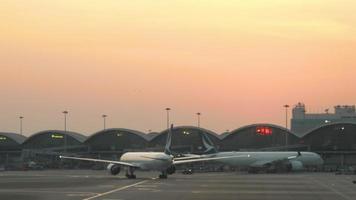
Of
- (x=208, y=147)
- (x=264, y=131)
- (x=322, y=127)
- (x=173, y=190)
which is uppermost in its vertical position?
(x=322, y=127)

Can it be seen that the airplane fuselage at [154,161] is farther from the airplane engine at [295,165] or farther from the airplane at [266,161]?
the airplane engine at [295,165]

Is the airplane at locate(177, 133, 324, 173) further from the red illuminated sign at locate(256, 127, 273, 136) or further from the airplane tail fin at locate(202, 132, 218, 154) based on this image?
the red illuminated sign at locate(256, 127, 273, 136)

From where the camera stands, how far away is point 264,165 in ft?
362

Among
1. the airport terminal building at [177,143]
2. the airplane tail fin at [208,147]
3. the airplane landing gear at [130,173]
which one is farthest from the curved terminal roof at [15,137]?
the airplane landing gear at [130,173]

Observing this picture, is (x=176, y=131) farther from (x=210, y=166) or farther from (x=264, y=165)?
(x=264, y=165)

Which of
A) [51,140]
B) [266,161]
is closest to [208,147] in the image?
[266,161]

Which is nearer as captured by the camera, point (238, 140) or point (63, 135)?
point (238, 140)

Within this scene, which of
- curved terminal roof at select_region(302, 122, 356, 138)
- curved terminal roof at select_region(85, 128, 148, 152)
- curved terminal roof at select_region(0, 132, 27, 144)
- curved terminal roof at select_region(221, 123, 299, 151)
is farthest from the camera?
curved terminal roof at select_region(0, 132, 27, 144)

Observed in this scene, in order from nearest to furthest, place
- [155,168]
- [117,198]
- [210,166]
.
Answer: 1. [117,198]
2. [155,168]
3. [210,166]

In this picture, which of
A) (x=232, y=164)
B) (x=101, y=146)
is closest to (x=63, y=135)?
(x=101, y=146)

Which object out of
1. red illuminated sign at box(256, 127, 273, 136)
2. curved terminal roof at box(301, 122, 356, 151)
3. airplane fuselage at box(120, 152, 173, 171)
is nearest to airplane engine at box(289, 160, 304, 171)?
curved terminal roof at box(301, 122, 356, 151)

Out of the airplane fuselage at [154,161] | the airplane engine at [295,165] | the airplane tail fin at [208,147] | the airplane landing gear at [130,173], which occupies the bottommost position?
the airplane engine at [295,165]

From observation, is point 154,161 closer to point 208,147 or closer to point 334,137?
point 208,147

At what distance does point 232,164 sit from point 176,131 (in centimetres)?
3800
